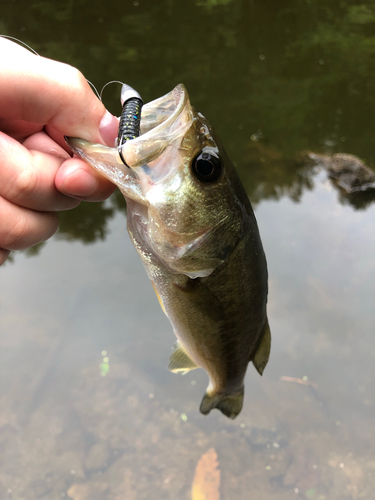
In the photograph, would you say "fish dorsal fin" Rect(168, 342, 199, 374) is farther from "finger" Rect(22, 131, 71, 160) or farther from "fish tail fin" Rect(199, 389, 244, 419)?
"finger" Rect(22, 131, 71, 160)

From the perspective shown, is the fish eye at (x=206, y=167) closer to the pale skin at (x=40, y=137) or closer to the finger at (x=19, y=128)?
the pale skin at (x=40, y=137)

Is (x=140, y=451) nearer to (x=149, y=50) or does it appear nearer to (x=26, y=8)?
(x=149, y=50)

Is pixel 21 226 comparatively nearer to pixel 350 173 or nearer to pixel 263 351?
pixel 263 351

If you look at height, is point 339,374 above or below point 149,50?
below

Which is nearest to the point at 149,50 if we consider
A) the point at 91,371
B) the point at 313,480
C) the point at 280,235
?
the point at 280,235

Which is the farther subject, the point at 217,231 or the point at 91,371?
the point at 91,371

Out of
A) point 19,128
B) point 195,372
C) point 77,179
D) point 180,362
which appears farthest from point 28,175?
point 195,372
